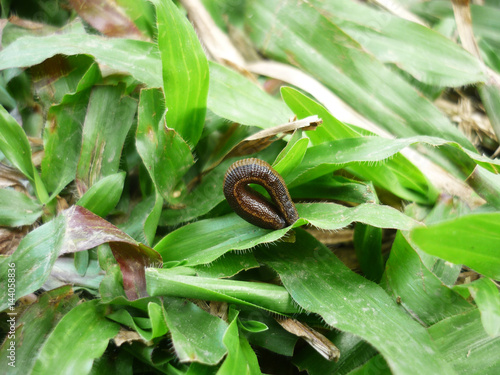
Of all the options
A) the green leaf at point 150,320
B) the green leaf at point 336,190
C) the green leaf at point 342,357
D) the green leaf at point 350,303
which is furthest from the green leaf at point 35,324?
the green leaf at point 336,190

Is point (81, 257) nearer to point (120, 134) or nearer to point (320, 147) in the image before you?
point (120, 134)

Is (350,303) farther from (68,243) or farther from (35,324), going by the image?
(35,324)

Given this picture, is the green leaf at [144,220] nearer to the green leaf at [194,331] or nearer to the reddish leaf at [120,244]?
the reddish leaf at [120,244]

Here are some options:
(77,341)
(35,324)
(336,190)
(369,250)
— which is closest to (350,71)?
(336,190)

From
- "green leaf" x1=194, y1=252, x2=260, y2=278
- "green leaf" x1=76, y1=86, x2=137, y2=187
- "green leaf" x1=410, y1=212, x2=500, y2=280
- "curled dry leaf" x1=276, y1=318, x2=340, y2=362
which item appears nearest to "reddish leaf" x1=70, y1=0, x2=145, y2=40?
"green leaf" x1=76, y1=86, x2=137, y2=187

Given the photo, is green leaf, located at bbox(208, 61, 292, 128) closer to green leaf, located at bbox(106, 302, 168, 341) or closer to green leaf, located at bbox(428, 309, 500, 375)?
green leaf, located at bbox(106, 302, 168, 341)

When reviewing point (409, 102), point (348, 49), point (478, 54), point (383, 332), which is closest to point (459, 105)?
point (478, 54)
